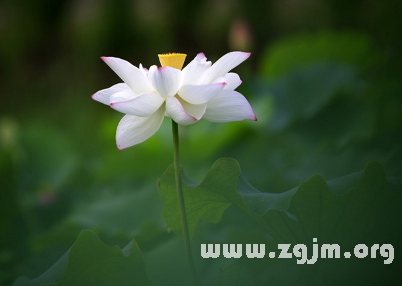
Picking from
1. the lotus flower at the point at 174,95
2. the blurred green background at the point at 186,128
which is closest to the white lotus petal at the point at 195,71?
the lotus flower at the point at 174,95

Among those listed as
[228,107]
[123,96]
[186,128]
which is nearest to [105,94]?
[123,96]

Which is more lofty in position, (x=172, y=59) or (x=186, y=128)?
(x=172, y=59)

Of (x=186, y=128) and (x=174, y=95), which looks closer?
(x=174, y=95)

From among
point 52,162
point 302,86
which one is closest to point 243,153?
point 302,86

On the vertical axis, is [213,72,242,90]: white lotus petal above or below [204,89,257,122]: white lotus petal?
above

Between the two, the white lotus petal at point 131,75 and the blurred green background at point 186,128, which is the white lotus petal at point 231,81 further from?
the blurred green background at point 186,128

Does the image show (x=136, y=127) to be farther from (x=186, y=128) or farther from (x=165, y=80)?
(x=186, y=128)

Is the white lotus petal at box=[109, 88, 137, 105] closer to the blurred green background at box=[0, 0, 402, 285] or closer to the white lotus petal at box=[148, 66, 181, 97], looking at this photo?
the white lotus petal at box=[148, 66, 181, 97]

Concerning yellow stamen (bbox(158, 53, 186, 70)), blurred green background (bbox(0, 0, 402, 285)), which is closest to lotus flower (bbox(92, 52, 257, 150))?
yellow stamen (bbox(158, 53, 186, 70))
